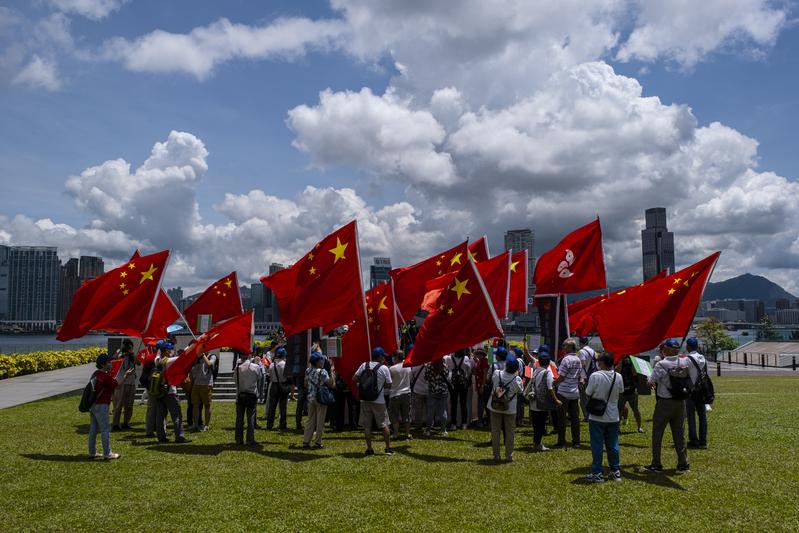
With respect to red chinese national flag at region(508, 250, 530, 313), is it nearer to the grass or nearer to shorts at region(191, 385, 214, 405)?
the grass

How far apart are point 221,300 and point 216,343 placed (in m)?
6.50

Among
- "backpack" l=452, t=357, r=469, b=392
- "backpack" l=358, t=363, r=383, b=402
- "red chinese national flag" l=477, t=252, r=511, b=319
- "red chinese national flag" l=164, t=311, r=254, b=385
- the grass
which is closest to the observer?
the grass

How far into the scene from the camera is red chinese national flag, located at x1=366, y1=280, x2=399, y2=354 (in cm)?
1373

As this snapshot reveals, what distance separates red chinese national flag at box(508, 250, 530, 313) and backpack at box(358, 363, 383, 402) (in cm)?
711

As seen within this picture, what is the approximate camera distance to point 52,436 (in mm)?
13516

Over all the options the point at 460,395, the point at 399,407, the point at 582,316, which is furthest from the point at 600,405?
the point at 582,316

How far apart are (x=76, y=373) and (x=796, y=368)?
46118 millimetres

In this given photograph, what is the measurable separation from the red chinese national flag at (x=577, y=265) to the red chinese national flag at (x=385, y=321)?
5058 mm

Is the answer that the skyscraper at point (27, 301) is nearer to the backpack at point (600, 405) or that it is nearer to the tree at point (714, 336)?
the tree at point (714, 336)

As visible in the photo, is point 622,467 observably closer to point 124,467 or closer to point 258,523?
point 258,523

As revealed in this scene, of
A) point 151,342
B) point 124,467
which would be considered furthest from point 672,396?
point 151,342

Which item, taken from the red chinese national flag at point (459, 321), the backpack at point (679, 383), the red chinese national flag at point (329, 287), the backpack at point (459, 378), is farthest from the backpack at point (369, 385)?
the backpack at point (679, 383)

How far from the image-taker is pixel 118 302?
14719 millimetres

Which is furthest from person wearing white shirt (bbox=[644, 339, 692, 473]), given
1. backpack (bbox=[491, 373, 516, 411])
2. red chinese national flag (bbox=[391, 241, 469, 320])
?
red chinese national flag (bbox=[391, 241, 469, 320])
